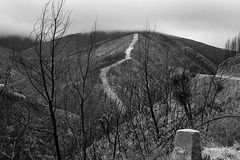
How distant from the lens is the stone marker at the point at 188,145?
13.5 feet

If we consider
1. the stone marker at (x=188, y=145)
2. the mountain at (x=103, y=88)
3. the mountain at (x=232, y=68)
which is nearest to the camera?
the stone marker at (x=188, y=145)

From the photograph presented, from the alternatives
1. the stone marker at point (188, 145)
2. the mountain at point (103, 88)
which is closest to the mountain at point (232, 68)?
the mountain at point (103, 88)

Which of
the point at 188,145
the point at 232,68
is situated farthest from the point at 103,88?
the point at 188,145

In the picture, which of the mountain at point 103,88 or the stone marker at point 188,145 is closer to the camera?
the stone marker at point 188,145

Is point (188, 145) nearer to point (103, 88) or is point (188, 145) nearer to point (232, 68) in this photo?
point (103, 88)

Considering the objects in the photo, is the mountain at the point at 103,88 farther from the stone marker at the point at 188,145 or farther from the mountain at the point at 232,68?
the mountain at the point at 232,68

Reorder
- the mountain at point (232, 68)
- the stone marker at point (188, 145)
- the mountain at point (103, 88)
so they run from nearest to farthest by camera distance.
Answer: the stone marker at point (188, 145), the mountain at point (103, 88), the mountain at point (232, 68)

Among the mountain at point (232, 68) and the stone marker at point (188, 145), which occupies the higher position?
the mountain at point (232, 68)

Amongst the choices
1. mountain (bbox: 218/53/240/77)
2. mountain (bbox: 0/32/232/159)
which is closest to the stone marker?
mountain (bbox: 0/32/232/159)

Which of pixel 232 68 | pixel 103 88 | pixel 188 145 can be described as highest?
pixel 232 68

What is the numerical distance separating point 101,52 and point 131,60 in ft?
72.3

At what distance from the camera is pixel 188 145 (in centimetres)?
413

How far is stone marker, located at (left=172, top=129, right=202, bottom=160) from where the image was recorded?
4.11 m

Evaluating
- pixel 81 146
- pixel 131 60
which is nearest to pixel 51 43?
pixel 81 146
